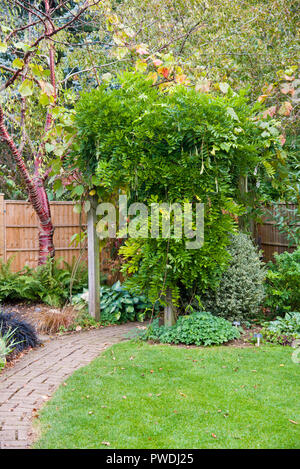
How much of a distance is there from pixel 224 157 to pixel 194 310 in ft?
6.69

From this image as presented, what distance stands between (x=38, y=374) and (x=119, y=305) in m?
2.46

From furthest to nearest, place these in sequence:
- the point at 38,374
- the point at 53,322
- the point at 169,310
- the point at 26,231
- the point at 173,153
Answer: the point at 26,231 < the point at 53,322 < the point at 169,310 < the point at 173,153 < the point at 38,374

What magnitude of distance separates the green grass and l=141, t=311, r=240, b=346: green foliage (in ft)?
0.73

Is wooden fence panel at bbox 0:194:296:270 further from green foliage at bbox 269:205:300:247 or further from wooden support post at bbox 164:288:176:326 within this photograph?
wooden support post at bbox 164:288:176:326

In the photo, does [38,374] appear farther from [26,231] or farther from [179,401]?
[26,231]

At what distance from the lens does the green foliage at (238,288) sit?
548 centimetres

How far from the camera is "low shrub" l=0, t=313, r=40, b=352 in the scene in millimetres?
4911

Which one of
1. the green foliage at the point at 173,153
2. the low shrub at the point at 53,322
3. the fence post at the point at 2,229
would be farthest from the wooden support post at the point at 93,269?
the fence post at the point at 2,229

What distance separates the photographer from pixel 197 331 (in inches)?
199

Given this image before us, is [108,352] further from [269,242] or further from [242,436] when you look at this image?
[269,242]

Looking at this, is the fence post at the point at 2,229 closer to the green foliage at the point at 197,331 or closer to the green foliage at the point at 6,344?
the green foliage at the point at 6,344

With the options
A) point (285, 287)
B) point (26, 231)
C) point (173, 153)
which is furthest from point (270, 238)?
point (26, 231)

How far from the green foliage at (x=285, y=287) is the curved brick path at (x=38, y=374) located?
2151 mm
